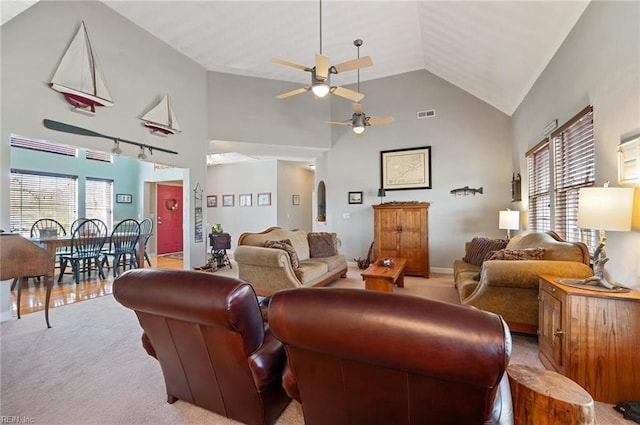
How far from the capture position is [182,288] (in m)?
1.27

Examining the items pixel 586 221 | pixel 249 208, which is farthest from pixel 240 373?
pixel 249 208

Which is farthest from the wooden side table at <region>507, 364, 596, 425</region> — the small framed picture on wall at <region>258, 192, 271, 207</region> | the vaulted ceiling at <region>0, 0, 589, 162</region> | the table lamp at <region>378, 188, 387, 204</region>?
the small framed picture on wall at <region>258, 192, 271, 207</region>

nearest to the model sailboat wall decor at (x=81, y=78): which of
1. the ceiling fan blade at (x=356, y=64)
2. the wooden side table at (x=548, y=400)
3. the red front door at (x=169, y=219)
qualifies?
the ceiling fan blade at (x=356, y=64)

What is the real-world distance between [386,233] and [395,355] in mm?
4800

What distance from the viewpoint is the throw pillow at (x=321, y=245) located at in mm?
4980

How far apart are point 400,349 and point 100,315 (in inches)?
150

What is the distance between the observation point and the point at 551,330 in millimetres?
2107

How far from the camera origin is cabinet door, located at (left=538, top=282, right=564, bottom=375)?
77.1 inches

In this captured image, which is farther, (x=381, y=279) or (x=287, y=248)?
(x=287, y=248)

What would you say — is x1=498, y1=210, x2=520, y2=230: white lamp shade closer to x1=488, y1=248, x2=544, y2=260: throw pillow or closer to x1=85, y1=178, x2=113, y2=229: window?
x1=488, y1=248, x2=544, y2=260: throw pillow

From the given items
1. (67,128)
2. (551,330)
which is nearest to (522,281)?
(551,330)

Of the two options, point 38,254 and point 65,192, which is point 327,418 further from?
point 65,192

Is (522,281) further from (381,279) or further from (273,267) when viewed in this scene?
(273,267)

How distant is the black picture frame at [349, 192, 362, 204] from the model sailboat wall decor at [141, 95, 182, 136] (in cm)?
372
